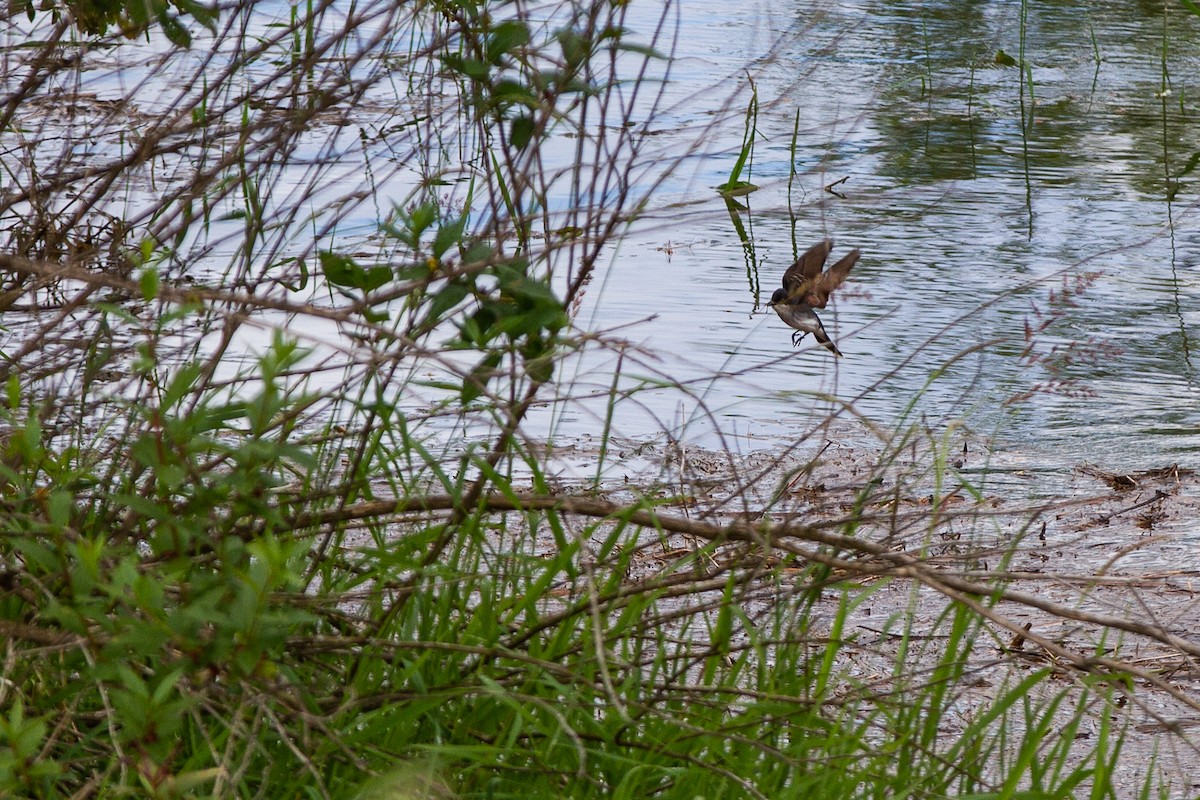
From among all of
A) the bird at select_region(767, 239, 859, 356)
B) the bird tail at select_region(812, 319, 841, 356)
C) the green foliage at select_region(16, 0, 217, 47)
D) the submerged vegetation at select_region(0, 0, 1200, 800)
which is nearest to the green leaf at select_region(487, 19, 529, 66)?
the submerged vegetation at select_region(0, 0, 1200, 800)

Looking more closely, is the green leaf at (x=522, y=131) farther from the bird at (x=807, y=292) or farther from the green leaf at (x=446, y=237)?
the bird at (x=807, y=292)

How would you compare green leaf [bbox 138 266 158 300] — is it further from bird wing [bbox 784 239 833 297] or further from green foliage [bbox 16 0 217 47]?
bird wing [bbox 784 239 833 297]

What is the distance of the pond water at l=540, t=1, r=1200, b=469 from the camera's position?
3.94 meters

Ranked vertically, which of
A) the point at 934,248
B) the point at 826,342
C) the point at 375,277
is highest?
the point at 375,277

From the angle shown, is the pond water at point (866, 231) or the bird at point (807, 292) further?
the bird at point (807, 292)

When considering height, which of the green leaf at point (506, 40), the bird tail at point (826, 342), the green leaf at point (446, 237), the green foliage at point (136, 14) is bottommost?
the bird tail at point (826, 342)

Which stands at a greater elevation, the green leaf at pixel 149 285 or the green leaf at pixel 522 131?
the green leaf at pixel 522 131

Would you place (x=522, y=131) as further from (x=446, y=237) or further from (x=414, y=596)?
(x=414, y=596)

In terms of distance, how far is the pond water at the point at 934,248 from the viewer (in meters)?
3.94

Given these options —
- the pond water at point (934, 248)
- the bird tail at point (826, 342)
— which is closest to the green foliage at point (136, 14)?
the pond water at point (934, 248)

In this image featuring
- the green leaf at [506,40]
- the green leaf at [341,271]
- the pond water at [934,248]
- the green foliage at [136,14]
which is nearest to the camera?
the green leaf at [341,271]

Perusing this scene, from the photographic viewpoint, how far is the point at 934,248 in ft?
18.4

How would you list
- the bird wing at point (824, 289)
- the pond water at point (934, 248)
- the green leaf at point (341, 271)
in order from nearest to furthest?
the green leaf at point (341, 271) → the bird wing at point (824, 289) → the pond water at point (934, 248)

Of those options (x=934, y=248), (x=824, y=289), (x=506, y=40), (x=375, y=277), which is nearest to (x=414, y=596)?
(x=375, y=277)
